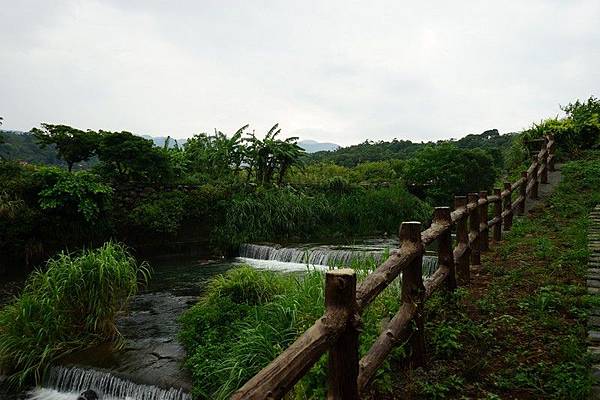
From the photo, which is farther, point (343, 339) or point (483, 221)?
point (483, 221)

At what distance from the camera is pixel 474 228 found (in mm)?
5781

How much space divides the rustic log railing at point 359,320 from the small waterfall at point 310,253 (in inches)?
184

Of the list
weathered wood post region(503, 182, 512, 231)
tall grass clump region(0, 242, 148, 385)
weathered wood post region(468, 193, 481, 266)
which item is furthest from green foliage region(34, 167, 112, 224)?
weathered wood post region(503, 182, 512, 231)

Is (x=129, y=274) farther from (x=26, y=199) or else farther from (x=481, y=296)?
(x=26, y=199)

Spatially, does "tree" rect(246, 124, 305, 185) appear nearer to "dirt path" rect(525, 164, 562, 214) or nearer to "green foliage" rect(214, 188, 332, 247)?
"green foliage" rect(214, 188, 332, 247)

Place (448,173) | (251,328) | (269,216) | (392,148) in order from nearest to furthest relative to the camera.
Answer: (251,328) < (269,216) < (448,173) < (392,148)

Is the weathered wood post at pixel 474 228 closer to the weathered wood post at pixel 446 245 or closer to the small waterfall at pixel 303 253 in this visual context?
the weathered wood post at pixel 446 245

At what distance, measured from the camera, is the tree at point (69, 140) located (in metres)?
11.3

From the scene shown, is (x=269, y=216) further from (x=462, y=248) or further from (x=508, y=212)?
(x=462, y=248)

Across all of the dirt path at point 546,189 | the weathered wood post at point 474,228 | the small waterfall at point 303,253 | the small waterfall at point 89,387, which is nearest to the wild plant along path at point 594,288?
the weathered wood post at point 474,228

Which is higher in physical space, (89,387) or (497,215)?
(497,215)

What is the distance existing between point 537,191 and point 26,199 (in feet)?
35.6

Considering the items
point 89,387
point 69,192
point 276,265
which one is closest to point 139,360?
point 89,387

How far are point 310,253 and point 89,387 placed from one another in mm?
6354
